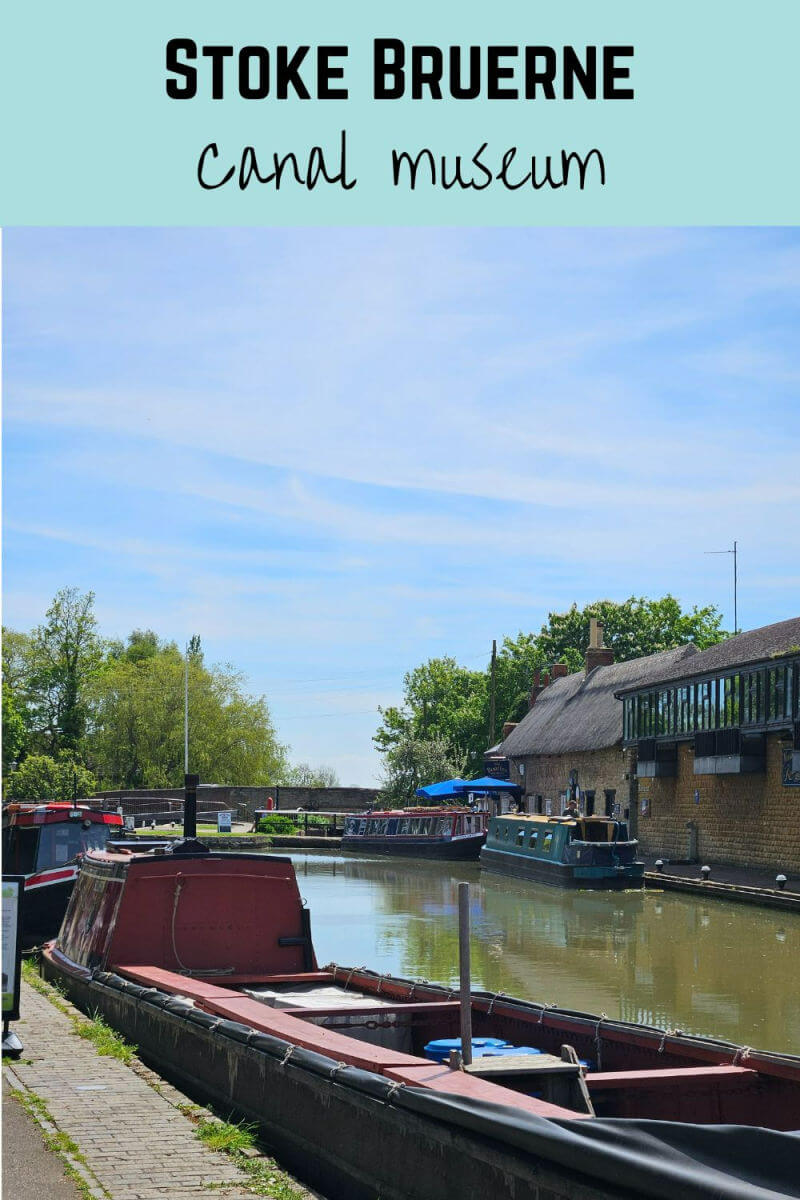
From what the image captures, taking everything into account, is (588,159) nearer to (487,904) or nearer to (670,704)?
(487,904)

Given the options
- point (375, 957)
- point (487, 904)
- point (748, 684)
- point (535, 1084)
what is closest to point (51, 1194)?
point (535, 1084)

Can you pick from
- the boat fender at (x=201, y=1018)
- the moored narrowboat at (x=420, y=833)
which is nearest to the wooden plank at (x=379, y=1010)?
the boat fender at (x=201, y=1018)

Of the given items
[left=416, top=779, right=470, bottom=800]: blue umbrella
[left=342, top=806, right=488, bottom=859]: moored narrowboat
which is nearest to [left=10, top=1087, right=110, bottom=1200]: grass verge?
[left=342, top=806, right=488, bottom=859]: moored narrowboat

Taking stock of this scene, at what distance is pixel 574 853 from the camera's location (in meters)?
35.7

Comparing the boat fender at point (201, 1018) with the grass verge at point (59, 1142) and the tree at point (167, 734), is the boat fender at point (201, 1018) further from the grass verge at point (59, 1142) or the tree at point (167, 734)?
the tree at point (167, 734)

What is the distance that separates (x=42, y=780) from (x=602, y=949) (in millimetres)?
45496

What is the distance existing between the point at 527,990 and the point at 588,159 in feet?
46.9

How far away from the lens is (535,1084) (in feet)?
23.4

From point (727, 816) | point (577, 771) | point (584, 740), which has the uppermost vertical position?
point (584, 740)

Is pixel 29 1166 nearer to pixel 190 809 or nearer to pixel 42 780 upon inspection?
pixel 190 809

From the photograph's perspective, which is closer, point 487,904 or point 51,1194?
point 51,1194

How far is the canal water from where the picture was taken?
17.5 m

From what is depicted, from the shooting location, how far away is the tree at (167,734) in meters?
70.4

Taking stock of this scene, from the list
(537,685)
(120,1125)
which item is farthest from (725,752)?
(120,1125)
